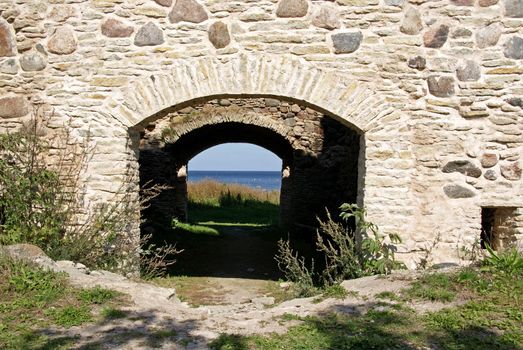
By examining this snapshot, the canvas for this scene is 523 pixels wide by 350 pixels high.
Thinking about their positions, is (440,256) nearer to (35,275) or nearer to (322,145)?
(35,275)

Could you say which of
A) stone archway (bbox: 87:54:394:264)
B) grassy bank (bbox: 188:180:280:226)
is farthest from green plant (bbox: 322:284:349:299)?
grassy bank (bbox: 188:180:280:226)

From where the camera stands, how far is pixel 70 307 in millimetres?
3156

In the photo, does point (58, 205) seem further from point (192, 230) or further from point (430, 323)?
point (192, 230)

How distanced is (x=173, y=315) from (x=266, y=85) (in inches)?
92.9

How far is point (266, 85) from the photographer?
4.50 meters

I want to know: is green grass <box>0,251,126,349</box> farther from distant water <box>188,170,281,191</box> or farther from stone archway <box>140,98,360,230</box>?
distant water <box>188,170,281,191</box>

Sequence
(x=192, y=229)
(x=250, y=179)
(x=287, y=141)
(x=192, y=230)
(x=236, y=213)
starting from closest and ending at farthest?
(x=287, y=141) → (x=192, y=230) → (x=192, y=229) → (x=236, y=213) → (x=250, y=179)

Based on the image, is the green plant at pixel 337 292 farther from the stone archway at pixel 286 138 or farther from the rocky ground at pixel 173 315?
the stone archway at pixel 286 138

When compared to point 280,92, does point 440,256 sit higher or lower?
lower

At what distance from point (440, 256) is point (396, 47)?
2.12m

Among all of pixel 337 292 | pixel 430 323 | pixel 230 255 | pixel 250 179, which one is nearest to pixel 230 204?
pixel 230 255

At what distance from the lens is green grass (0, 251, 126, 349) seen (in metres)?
2.72

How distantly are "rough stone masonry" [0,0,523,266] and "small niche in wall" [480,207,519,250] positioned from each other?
0.04 metres

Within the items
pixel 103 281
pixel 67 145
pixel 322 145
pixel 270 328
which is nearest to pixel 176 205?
pixel 322 145
